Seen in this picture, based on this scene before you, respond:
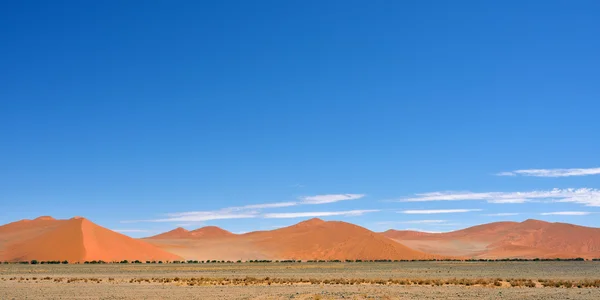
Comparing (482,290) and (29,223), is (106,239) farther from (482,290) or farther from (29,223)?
(482,290)

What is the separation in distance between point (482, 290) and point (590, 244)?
185 metres

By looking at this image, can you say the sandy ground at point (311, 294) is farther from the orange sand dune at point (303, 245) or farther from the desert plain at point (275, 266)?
the orange sand dune at point (303, 245)

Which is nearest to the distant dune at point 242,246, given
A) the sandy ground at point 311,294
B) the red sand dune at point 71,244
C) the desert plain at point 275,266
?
the red sand dune at point 71,244

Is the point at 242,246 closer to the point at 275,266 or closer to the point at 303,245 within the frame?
the point at 303,245

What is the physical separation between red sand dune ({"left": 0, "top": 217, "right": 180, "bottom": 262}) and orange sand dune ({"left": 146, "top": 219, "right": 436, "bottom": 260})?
2099 centimetres

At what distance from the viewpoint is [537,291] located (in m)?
34.3

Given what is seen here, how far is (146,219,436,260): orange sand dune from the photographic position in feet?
513

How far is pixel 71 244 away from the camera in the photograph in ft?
423

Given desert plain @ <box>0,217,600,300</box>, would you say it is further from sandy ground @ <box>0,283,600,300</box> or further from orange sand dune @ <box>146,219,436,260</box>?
orange sand dune @ <box>146,219,436,260</box>

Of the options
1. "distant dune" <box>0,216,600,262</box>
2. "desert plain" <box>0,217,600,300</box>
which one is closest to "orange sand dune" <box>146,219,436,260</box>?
"distant dune" <box>0,216,600,262</box>

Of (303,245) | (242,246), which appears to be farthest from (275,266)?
(242,246)

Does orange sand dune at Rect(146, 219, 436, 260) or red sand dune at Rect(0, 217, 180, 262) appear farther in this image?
orange sand dune at Rect(146, 219, 436, 260)

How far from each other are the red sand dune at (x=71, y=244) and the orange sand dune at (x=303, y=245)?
68.9 ft

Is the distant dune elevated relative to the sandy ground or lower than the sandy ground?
elevated
